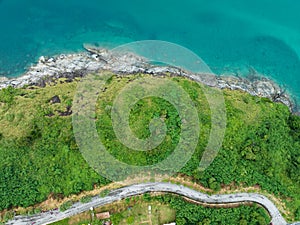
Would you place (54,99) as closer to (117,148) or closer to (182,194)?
(117,148)

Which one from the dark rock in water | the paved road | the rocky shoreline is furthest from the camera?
the rocky shoreline

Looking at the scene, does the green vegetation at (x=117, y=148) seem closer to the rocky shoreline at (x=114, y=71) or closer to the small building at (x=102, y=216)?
the small building at (x=102, y=216)

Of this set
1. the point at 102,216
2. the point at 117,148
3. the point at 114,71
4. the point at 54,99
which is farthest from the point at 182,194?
the point at 114,71

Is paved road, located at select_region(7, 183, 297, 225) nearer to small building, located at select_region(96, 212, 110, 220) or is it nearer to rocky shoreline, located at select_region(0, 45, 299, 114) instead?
small building, located at select_region(96, 212, 110, 220)

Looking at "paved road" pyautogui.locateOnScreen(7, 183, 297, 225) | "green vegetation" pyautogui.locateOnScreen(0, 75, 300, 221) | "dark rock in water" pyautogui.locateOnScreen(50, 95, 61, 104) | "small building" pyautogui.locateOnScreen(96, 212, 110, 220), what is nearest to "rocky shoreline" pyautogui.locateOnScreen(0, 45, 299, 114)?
"green vegetation" pyautogui.locateOnScreen(0, 75, 300, 221)

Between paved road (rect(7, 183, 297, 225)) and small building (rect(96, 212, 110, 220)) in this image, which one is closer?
small building (rect(96, 212, 110, 220))

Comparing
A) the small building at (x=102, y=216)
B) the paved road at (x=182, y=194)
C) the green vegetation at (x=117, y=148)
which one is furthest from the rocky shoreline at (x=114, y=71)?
the small building at (x=102, y=216)

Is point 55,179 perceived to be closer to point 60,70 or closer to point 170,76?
point 60,70

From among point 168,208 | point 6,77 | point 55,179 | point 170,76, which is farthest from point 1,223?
point 170,76
